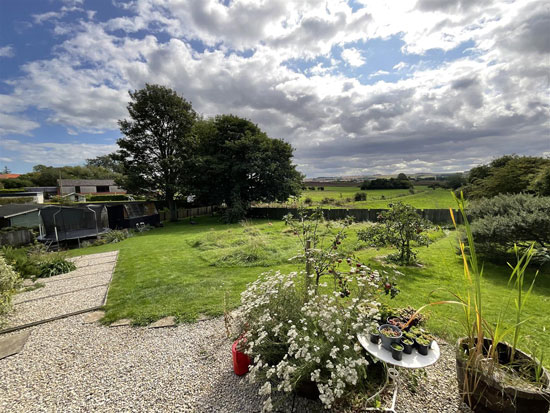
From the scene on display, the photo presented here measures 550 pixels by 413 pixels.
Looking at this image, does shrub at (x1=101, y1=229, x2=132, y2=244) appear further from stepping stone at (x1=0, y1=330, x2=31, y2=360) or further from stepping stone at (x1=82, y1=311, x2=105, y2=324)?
stepping stone at (x1=0, y1=330, x2=31, y2=360)

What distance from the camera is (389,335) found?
191cm

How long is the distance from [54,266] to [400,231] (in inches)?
400

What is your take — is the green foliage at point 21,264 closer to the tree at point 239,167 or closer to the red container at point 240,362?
the red container at point 240,362

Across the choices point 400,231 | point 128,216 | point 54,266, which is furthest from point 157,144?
point 400,231

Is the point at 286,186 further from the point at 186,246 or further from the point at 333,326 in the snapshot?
the point at 333,326

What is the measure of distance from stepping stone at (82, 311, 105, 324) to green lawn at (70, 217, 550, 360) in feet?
0.38

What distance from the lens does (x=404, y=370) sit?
227 centimetres

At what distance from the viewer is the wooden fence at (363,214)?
1304 centimetres

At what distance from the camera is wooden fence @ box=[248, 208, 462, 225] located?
1304cm

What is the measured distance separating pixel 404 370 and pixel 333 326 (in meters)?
0.92

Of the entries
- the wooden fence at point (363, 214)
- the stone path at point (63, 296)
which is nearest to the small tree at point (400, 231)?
the wooden fence at point (363, 214)

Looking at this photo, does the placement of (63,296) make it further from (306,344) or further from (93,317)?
(306,344)

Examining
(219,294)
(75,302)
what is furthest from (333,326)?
(75,302)

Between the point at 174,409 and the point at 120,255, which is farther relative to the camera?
the point at 120,255
